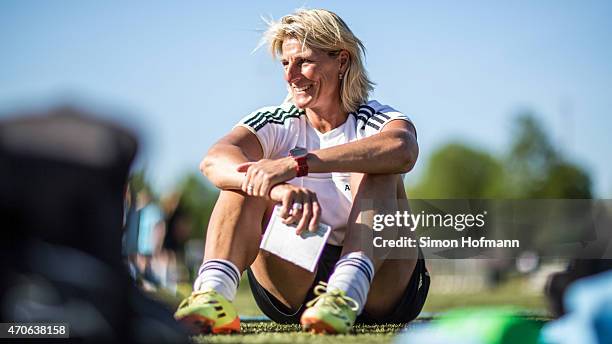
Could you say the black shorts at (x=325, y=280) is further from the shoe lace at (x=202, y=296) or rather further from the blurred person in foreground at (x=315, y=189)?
the shoe lace at (x=202, y=296)

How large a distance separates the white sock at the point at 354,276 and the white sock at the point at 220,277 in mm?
437

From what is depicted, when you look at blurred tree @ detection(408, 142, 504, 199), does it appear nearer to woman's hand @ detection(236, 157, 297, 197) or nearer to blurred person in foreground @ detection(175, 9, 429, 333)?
blurred person in foreground @ detection(175, 9, 429, 333)

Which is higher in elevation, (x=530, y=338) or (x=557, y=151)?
(x=557, y=151)

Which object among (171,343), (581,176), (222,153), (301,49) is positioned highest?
(581,176)

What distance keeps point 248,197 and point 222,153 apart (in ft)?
0.93

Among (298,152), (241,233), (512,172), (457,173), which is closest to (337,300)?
(241,233)

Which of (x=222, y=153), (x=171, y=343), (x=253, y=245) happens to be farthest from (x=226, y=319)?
(x=171, y=343)

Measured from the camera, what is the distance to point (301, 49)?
15.4 ft

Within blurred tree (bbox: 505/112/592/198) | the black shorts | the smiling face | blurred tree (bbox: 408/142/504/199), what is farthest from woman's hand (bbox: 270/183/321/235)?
blurred tree (bbox: 408/142/504/199)

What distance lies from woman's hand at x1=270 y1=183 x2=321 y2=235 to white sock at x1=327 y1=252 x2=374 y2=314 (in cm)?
22

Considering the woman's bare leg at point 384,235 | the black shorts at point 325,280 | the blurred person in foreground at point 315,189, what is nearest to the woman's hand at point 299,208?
the blurred person in foreground at point 315,189

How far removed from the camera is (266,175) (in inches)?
155

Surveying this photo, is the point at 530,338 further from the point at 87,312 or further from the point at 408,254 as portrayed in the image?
the point at 408,254

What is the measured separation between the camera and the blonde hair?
471 cm
